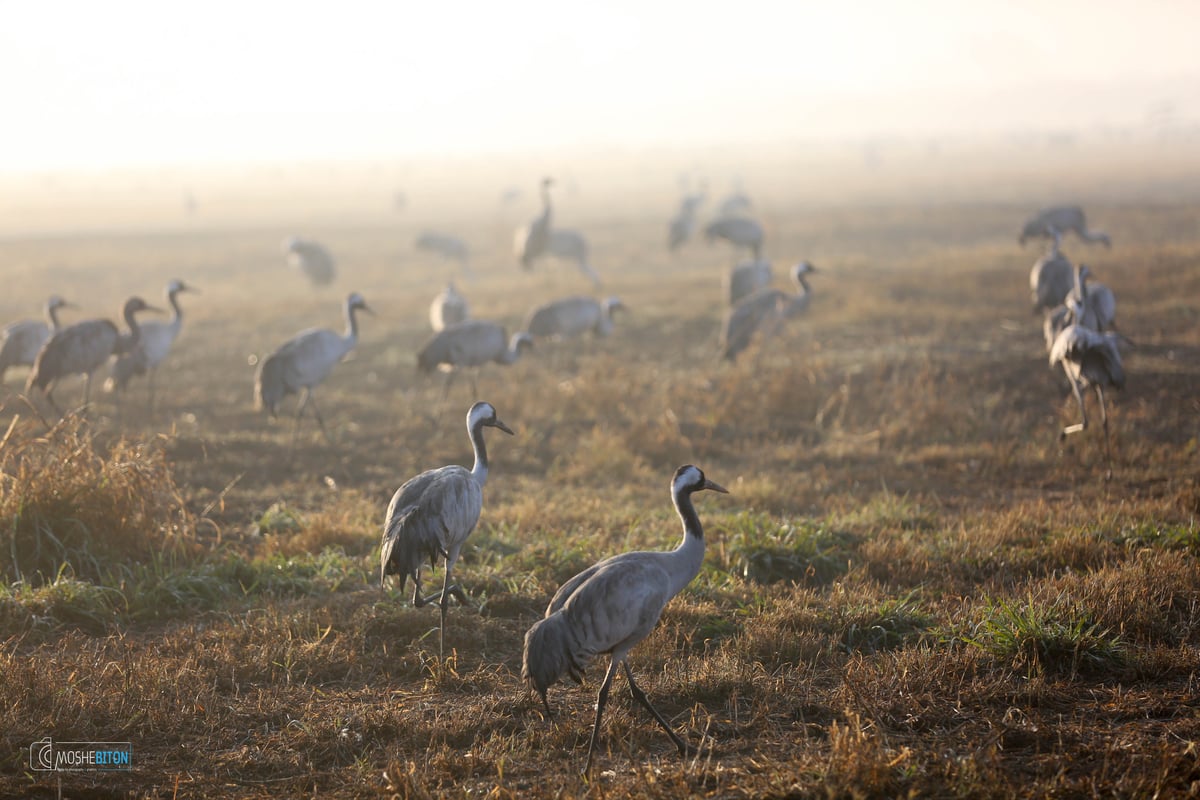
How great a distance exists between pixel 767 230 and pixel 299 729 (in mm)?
27978

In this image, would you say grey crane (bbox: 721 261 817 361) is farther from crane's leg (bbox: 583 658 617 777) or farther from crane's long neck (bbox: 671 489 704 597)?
crane's leg (bbox: 583 658 617 777)

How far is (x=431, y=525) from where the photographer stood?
6102mm

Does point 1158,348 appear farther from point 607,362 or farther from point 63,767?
point 63,767

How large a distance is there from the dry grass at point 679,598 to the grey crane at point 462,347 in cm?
55

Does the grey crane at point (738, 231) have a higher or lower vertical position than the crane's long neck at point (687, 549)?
higher

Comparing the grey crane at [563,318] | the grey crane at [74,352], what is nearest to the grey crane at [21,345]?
the grey crane at [74,352]

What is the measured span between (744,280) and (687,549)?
40.5 ft

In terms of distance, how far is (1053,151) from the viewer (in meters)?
99.7

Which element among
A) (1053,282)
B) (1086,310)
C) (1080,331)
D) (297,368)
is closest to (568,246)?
(1053,282)

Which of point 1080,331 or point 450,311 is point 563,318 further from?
point 1080,331

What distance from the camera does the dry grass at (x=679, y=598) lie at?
477 cm

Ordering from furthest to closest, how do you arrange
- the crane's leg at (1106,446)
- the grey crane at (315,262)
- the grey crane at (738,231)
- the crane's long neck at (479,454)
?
1. the grey crane at (315,262)
2. the grey crane at (738,231)
3. the crane's leg at (1106,446)
4. the crane's long neck at (479,454)

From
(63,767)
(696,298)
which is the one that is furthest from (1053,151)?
(63,767)

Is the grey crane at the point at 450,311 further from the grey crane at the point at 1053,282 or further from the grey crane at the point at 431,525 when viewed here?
the grey crane at the point at 431,525
